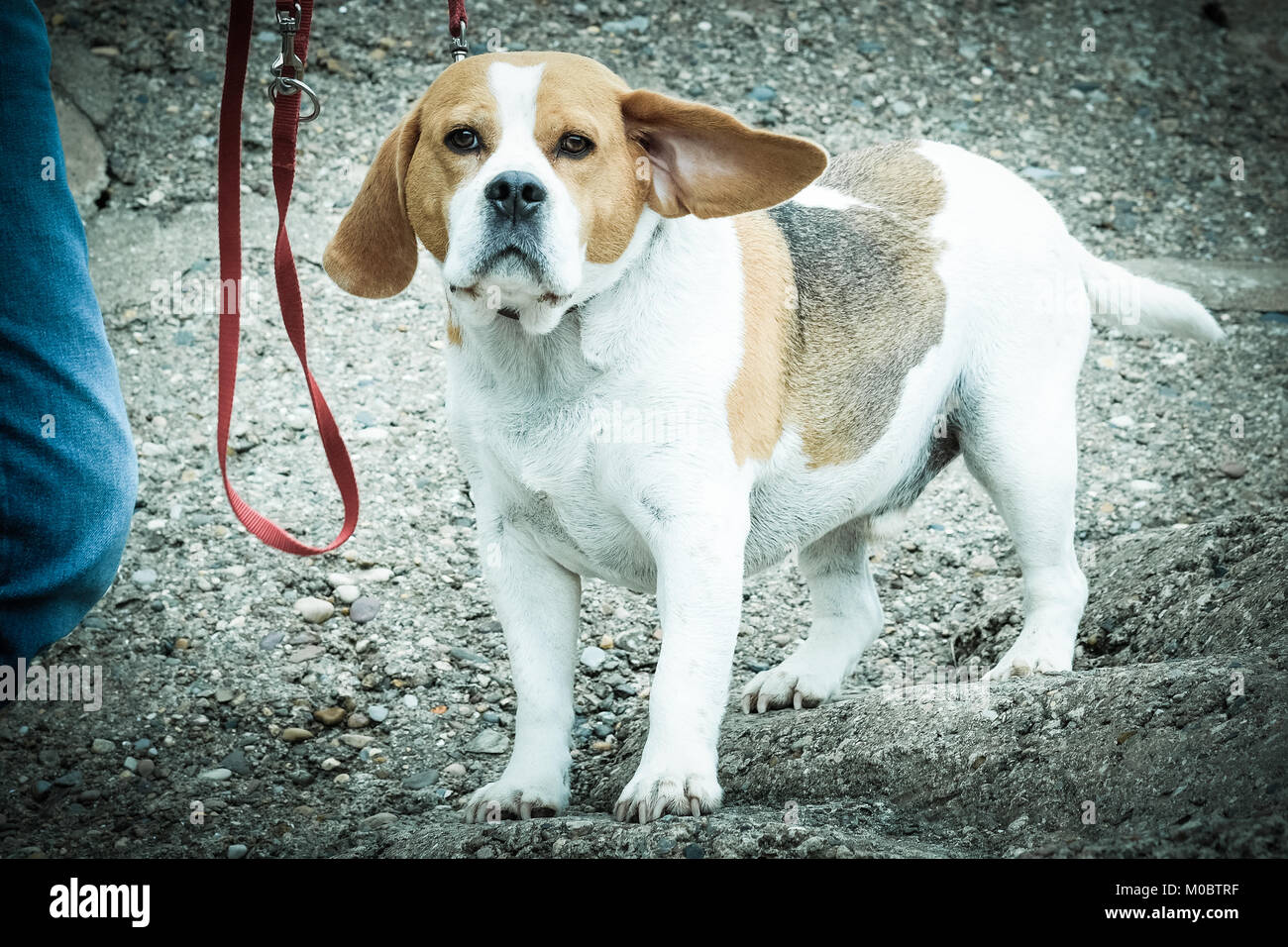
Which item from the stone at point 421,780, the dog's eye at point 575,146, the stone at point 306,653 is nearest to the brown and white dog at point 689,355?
the dog's eye at point 575,146

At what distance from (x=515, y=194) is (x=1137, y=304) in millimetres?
2298

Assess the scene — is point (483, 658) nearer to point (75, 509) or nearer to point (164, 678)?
point (164, 678)

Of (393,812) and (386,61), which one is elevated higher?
(386,61)

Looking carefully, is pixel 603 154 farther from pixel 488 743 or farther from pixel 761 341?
pixel 488 743

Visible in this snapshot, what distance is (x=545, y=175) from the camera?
A: 8.41ft

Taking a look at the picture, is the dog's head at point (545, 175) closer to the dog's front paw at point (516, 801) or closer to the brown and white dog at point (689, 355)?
the brown and white dog at point (689, 355)

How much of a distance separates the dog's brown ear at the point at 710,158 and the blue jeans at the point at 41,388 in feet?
4.74

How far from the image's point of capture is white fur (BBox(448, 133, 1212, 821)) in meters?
2.81

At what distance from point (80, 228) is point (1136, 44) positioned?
6739 mm

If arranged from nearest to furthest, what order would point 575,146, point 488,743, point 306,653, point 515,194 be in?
1. point 515,194
2. point 575,146
3. point 488,743
4. point 306,653

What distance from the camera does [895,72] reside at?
23.6ft

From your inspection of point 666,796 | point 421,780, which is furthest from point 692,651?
point 421,780

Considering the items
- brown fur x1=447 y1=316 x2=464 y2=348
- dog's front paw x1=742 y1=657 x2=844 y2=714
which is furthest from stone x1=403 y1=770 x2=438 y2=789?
brown fur x1=447 y1=316 x2=464 y2=348

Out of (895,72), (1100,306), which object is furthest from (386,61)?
(1100,306)
